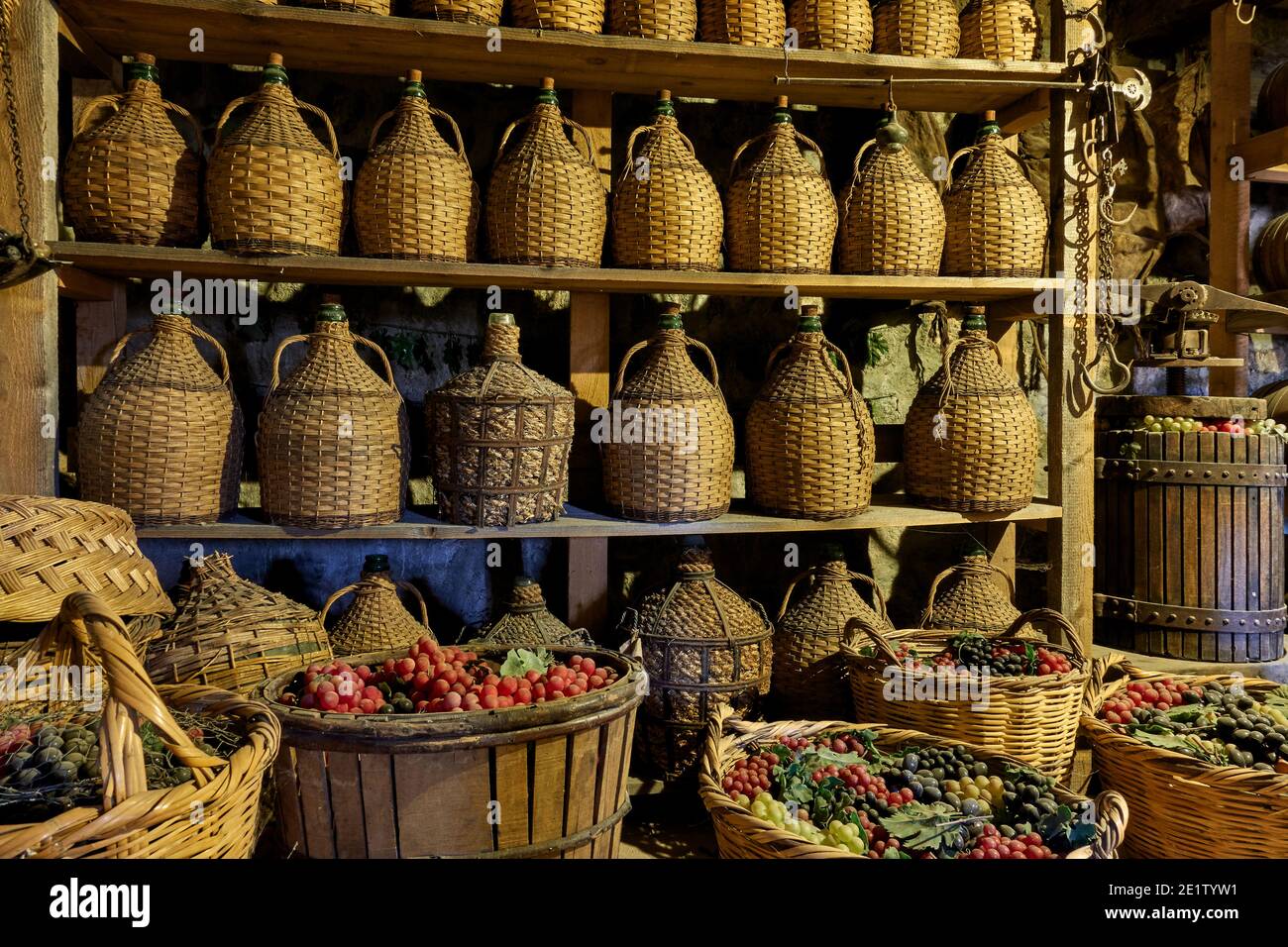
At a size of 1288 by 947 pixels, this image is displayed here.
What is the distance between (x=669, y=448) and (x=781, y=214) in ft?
2.96

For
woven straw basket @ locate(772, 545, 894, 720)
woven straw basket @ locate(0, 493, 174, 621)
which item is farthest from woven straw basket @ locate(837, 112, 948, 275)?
woven straw basket @ locate(0, 493, 174, 621)

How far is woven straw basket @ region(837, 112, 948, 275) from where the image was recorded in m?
3.11

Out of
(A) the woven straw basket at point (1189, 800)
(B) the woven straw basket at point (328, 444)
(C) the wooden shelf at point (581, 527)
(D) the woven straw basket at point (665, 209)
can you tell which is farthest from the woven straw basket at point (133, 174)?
(A) the woven straw basket at point (1189, 800)

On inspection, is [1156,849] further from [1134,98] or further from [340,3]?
[340,3]

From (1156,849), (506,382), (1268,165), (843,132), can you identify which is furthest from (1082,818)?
(1268,165)

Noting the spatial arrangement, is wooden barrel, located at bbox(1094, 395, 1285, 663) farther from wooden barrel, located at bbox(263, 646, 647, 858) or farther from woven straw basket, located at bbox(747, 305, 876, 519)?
wooden barrel, located at bbox(263, 646, 647, 858)

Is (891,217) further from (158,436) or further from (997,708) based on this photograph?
(158,436)

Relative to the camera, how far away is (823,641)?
3072mm

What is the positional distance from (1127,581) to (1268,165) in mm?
1889

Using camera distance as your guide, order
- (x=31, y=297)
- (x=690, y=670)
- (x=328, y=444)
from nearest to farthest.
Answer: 1. (x=31, y=297)
2. (x=328, y=444)
3. (x=690, y=670)

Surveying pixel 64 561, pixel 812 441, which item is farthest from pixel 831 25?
pixel 64 561

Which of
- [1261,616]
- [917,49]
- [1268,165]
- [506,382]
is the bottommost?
[1261,616]

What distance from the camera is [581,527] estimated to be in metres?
2.83

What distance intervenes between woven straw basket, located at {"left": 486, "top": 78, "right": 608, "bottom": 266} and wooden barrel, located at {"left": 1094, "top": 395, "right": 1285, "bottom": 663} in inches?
82.5
